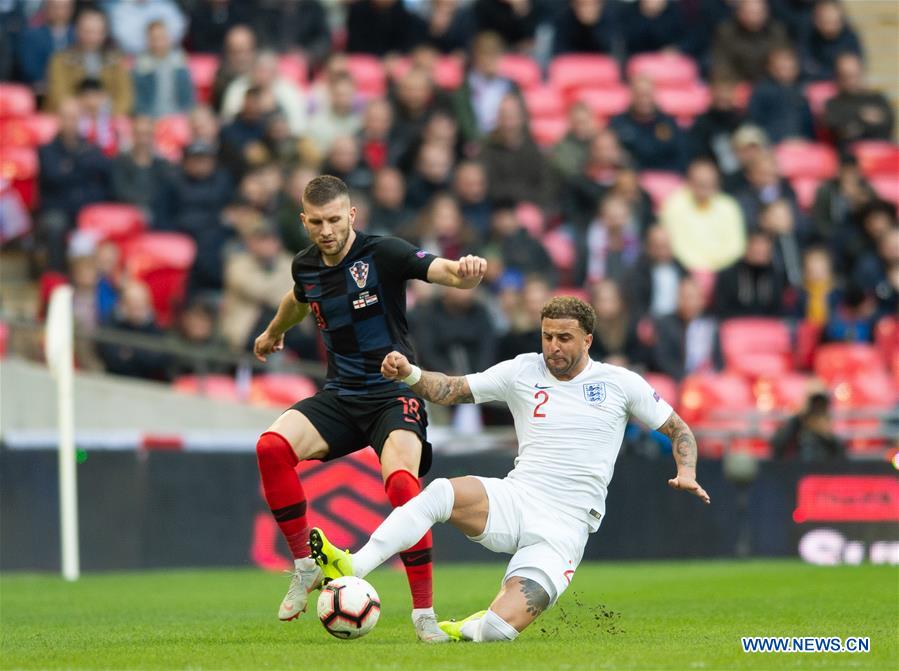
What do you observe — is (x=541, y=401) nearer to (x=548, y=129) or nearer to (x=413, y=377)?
(x=413, y=377)

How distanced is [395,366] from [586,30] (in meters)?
14.5

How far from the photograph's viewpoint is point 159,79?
19688 mm

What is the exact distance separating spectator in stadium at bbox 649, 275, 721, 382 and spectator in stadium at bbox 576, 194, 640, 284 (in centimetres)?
72

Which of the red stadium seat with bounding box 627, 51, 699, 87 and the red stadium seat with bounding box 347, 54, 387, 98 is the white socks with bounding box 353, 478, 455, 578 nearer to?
the red stadium seat with bounding box 347, 54, 387, 98

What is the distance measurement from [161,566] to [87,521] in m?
0.78

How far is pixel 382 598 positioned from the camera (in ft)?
40.2

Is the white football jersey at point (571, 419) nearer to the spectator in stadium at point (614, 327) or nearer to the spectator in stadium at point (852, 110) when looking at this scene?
the spectator in stadium at point (614, 327)

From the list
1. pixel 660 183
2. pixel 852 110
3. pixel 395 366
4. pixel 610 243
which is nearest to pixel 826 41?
pixel 852 110

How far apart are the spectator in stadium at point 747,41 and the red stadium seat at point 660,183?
2109mm

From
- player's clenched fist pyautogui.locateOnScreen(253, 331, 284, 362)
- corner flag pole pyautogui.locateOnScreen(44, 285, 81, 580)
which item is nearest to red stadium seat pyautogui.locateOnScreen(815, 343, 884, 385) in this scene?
corner flag pole pyautogui.locateOnScreen(44, 285, 81, 580)

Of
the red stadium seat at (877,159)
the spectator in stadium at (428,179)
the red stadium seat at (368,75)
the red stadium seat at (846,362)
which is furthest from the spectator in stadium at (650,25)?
the red stadium seat at (846,362)

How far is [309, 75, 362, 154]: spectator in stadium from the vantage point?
19531mm

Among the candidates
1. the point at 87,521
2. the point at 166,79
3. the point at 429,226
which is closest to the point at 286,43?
the point at 166,79

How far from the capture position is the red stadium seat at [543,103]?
21.6 metres
